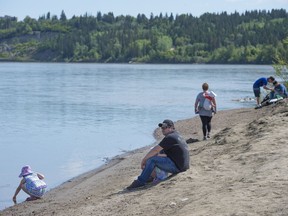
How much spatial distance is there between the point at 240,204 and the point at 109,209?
8.68 ft

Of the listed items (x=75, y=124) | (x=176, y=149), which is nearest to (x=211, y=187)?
(x=176, y=149)

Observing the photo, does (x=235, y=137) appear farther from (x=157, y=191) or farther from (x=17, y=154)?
(x=17, y=154)

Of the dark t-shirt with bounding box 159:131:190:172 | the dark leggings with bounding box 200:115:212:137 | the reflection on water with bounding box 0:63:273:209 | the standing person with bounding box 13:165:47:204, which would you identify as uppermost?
the dark t-shirt with bounding box 159:131:190:172

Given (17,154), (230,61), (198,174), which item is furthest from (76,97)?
(230,61)

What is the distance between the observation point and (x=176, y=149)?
440 inches

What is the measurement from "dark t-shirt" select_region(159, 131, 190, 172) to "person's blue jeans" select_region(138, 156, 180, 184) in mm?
90

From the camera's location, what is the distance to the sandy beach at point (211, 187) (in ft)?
27.8

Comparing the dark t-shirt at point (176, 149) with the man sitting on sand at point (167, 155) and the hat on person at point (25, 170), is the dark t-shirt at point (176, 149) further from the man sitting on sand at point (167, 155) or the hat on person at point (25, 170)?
the hat on person at point (25, 170)

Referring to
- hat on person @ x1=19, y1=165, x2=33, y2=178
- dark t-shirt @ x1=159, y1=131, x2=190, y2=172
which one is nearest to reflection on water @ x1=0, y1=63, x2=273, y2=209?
hat on person @ x1=19, y1=165, x2=33, y2=178

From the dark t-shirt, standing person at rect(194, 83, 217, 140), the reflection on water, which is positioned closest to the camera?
the dark t-shirt

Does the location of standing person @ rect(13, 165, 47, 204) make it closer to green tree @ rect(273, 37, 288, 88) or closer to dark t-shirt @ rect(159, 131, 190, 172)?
dark t-shirt @ rect(159, 131, 190, 172)

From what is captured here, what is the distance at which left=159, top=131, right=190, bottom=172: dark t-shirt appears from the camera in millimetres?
11141

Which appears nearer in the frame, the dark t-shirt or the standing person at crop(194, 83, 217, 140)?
the dark t-shirt

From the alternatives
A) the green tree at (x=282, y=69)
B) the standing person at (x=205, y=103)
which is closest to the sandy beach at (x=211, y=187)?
the standing person at (x=205, y=103)
